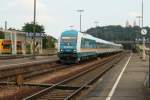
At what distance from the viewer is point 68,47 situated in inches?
1763

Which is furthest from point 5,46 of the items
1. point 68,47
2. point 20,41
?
point 68,47

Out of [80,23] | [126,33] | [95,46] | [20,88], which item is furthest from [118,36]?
[20,88]

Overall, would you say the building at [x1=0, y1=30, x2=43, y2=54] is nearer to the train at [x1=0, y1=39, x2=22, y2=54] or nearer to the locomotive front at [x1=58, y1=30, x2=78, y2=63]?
the train at [x1=0, y1=39, x2=22, y2=54]

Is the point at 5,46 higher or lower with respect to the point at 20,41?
lower

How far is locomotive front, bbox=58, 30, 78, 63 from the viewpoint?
4443cm

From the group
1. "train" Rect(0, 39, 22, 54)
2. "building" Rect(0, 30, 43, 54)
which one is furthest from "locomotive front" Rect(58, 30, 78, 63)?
"building" Rect(0, 30, 43, 54)

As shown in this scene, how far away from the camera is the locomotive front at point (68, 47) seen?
4443cm

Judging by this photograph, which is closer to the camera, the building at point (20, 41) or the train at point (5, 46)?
the train at point (5, 46)

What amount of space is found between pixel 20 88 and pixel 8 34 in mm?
73217

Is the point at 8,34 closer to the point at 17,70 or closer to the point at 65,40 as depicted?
the point at 65,40

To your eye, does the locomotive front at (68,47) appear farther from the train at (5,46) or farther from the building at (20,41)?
the building at (20,41)

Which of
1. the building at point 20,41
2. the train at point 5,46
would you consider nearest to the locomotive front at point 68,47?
the train at point 5,46

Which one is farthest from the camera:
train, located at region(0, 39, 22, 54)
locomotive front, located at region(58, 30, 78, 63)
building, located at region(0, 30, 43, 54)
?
building, located at region(0, 30, 43, 54)

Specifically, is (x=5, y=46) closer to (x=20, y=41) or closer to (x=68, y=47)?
(x=20, y=41)
